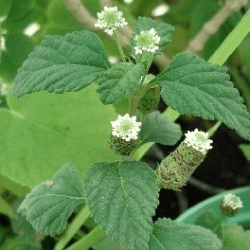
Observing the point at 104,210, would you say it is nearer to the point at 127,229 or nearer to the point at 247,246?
the point at 127,229

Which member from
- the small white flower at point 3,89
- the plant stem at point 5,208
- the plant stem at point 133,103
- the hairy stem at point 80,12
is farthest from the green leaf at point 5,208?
the plant stem at point 133,103

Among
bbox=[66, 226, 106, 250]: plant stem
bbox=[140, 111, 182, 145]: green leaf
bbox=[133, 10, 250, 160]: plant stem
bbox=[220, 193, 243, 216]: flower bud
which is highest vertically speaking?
bbox=[133, 10, 250, 160]: plant stem

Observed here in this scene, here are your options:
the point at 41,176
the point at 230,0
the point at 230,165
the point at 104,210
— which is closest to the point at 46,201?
the point at 104,210

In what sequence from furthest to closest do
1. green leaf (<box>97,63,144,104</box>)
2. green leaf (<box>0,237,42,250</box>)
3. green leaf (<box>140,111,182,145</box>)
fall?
1. green leaf (<box>0,237,42,250</box>)
2. green leaf (<box>140,111,182,145</box>)
3. green leaf (<box>97,63,144,104</box>)

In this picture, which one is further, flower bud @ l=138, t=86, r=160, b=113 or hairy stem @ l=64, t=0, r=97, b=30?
hairy stem @ l=64, t=0, r=97, b=30

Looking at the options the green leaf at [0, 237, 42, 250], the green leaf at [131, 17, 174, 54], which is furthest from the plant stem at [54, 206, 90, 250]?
the green leaf at [131, 17, 174, 54]

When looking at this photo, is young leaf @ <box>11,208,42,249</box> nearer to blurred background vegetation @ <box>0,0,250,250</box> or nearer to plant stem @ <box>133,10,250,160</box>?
blurred background vegetation @ <box>0,0,250,250</box>
